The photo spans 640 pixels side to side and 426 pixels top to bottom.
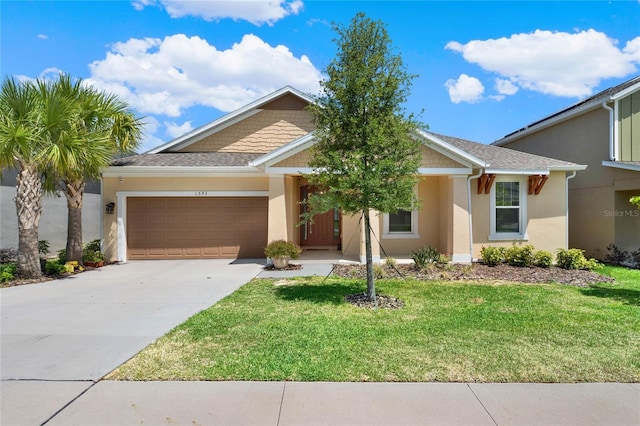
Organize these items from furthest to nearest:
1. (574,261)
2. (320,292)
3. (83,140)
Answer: (574,261) < (83,140) < (320,292)

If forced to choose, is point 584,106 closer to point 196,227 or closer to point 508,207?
point 508,207

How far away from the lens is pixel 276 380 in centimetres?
389

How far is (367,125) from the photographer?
6.65 meters

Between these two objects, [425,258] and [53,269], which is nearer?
[53,269]

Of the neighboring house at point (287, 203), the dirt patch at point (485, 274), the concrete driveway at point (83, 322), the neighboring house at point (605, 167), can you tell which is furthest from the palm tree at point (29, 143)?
the neighboring house at point (605, 167)

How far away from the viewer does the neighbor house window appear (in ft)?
40.1

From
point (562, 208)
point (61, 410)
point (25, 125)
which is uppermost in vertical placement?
point (25, 125)

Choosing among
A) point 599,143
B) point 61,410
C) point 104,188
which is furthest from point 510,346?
point 104,188

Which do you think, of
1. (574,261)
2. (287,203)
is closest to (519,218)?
(574,261)

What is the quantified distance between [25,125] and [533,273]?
14.4 metres

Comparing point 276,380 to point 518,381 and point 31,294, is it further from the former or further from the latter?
point 31,294

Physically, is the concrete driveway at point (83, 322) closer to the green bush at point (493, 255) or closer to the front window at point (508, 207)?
the green bush at point (493, 255)

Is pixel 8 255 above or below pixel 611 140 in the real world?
below

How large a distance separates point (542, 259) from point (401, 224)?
14.7ft
